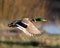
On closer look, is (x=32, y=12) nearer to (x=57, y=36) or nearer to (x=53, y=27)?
(x=53, y=27)

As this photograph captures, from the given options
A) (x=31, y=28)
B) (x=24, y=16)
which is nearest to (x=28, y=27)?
(x=31, y=28)

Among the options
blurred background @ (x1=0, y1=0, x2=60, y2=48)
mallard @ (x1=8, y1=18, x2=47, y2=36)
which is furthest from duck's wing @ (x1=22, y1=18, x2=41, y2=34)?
blurred background @ (x1=0, y1=0, x2=60, y2=48)

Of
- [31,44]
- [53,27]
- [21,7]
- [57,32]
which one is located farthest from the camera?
[21,7]

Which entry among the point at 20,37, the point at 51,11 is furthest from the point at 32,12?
the point at 20,37

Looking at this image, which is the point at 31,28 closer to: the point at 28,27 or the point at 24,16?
the point at 28,27

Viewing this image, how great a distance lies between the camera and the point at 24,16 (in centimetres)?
584

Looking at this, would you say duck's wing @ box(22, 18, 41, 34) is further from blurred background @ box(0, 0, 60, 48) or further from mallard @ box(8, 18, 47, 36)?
blurred background @ box(0, 0, 60, 48)

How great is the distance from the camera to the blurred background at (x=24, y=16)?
4.34m

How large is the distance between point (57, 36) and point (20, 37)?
66 cm

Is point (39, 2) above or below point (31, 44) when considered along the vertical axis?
above

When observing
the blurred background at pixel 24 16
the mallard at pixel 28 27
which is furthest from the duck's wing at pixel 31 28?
the blurred background at pixel 24 16

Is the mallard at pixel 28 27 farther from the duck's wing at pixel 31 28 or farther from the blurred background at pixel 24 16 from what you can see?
the blurred background at pixel 24 16

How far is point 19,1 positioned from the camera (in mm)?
6102

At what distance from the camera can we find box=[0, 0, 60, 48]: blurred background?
4339mm
